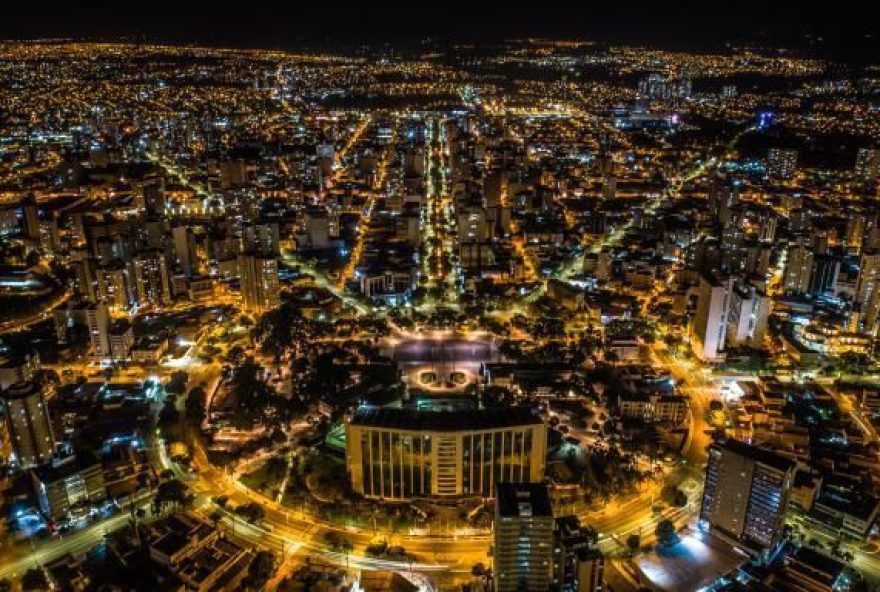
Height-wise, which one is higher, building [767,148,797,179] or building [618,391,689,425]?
building [767,148,797,179]

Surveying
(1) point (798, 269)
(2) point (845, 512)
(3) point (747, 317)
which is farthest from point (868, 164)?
(2) point (845, 512)

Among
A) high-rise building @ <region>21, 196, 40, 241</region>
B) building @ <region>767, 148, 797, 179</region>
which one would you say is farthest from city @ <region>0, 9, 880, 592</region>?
high-rise building @ <region>21, 196, 40, 241</region>

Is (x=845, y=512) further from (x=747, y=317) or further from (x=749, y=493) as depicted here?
(x=747, y=317)

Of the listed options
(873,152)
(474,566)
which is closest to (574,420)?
(474,566)

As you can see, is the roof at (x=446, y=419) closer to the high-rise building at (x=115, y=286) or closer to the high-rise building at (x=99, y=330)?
the high-rise building at (x=99, y=330)

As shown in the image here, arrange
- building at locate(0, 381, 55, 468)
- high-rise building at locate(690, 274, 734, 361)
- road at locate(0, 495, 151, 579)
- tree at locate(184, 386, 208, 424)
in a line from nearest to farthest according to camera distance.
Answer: road at locate(0, 495, 151, 579)
building at locate(0, 381, 55, 468)
tree at locate(184, 386, 208, 424)
high-rise building at locate(690, 274, 734, 361)

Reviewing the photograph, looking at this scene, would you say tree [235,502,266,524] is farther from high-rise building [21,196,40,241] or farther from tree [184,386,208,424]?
high-rise building [21,196,40,241]

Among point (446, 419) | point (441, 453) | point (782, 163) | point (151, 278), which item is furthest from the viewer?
point (782, 163)
